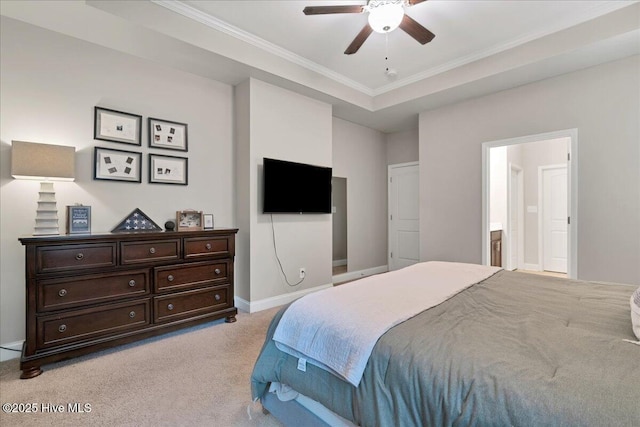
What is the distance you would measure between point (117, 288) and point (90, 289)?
0.59ft

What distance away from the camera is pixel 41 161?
2.27 metres

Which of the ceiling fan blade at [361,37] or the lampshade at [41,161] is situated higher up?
the ceiling fan blade at [361,37]

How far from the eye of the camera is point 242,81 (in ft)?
11.8

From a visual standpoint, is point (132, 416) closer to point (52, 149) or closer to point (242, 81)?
point (52, 149)

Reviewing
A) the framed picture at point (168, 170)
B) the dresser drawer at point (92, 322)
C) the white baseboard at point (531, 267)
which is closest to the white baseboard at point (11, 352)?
the dresser drawer at point (92, 322)

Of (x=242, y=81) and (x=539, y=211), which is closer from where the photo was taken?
(x=242, y=81)

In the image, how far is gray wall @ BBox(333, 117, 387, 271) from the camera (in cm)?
513

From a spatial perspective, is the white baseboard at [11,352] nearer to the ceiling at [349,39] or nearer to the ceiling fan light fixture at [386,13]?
the ceiling at [349,39]

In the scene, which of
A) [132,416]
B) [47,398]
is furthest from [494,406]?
[47,398]

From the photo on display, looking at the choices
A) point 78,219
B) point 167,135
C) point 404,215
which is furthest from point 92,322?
point 404,215

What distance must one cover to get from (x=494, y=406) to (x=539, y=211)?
19.7 feet

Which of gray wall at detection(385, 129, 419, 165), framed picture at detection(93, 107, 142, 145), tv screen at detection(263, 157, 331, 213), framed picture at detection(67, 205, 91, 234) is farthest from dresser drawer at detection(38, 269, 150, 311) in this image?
gray wall at detection(385, 129, 419, 165)

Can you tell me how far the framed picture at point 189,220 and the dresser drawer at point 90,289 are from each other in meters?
0.75

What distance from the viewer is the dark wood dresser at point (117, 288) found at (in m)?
2.14
